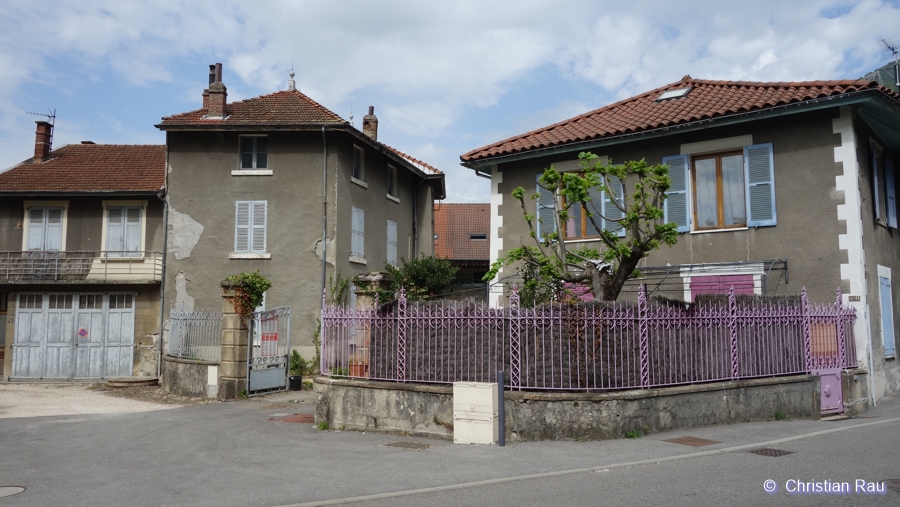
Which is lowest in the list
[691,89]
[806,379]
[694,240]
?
[806,379]

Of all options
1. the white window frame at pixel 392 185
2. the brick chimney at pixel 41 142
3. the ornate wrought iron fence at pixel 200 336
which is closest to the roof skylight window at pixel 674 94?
the white window frame at pixel 392 185

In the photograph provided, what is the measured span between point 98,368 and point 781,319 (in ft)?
66.4

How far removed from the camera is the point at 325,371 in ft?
37.8

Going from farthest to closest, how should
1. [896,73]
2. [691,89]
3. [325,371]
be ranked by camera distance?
[896,73], [691,89], [325,371]

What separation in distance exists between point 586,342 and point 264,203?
1403 centimetres

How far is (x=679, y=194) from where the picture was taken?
14.2 metres

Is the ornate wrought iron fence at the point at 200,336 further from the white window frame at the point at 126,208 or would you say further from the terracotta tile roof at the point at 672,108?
the terracotta tile roof at the point at 672,108

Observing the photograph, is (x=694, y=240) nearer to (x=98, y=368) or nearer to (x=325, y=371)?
(x=325, y=371)

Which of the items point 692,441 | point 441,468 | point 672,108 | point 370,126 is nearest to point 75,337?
point 370,126

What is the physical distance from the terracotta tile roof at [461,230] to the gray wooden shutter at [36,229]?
1760 cm

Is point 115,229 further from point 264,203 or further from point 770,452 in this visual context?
point 770,452

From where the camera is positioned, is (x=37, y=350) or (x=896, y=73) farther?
(x=37, y=350)

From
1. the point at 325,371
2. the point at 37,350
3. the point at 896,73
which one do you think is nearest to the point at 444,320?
the point at 325,371

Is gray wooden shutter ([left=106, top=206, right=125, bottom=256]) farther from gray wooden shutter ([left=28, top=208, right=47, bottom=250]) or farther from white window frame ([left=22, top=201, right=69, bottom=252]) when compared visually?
gray wooden shutter ([left=28, top=208, right=47, bottom=250])
